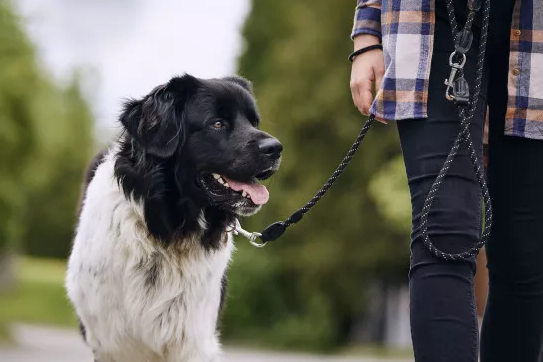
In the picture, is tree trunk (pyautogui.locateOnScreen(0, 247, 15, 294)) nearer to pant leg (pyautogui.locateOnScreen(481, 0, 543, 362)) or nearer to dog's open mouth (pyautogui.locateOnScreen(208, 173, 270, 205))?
dog's open mouth (pyautogui.locateOnScreen(208, 173, 270, 205))

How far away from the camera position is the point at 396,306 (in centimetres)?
3066

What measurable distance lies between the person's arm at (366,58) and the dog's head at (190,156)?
1.01 m

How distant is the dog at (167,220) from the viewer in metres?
3.73

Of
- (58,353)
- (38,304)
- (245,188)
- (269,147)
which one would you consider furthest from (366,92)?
(38,304)

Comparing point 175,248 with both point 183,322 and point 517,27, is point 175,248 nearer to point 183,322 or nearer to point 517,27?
point 183,322

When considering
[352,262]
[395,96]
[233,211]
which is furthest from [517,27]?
[352,262]

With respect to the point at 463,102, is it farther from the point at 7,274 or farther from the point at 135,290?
the point at 7,274

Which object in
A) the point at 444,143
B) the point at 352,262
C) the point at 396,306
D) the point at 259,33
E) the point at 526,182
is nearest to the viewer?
the point at 444,143

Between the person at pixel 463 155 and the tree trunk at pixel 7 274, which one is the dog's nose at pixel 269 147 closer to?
the person at pixel 463 155

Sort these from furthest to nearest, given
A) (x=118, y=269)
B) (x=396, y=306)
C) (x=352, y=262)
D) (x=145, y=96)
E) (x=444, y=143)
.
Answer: (x=396, y=306), (x=352, y=262), (x=145, y=96), (x=118, y=269), (x=444, y=143)

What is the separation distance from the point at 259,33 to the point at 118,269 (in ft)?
102

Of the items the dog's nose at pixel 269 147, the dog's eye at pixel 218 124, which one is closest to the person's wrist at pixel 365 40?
the dog's nose at pixel 269 147

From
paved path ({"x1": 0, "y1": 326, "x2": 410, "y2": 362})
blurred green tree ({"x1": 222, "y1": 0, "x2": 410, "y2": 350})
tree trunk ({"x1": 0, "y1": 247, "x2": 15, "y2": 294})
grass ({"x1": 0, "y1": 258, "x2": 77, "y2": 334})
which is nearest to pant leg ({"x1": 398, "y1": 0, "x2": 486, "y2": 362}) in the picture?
paved path ({"x1": 0, "y1": 326, "x2": 410, "y2": 362})

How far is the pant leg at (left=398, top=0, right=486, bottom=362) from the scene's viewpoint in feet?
8.04
